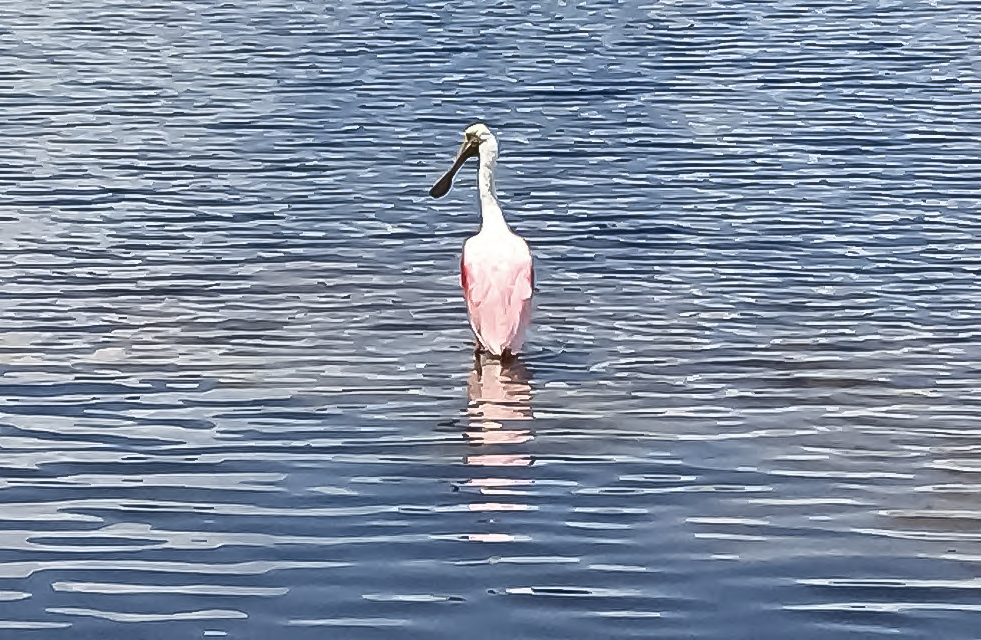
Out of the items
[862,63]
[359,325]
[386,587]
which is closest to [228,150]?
[359,325]

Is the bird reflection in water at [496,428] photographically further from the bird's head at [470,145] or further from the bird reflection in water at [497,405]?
the bird's head at [470,145]

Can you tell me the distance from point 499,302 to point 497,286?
0.73 feet

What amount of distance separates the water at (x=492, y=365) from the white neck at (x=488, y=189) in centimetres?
88

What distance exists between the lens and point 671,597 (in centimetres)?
1086

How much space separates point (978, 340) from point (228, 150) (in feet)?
37.4

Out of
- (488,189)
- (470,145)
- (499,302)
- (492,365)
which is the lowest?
(492,365)

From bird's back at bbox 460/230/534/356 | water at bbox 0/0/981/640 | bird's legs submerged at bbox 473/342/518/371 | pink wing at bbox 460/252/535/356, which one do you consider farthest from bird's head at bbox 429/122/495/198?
bird's legs submerged at bbox 473/342/518/371

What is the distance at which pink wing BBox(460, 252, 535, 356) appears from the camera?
52.4 feet

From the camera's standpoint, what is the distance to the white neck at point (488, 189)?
17.4m

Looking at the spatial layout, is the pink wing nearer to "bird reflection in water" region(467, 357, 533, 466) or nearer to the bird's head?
"bird reflection in water" region(467, 357, 533, 466)

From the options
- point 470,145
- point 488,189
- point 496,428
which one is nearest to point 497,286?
point 488,189

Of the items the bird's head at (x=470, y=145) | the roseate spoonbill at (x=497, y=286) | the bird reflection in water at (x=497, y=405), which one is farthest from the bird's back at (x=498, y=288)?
the bird's head at (x=470, y=145)

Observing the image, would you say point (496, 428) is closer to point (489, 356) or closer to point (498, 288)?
point (489, 356)

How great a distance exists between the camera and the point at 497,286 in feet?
53.3
